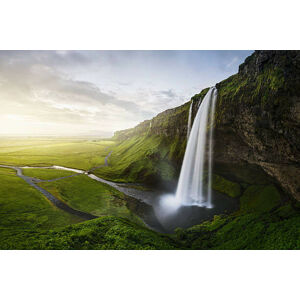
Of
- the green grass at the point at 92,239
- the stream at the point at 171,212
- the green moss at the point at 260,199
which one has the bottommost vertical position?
the stream at the point at 171,212

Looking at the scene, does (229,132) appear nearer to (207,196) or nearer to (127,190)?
(207,196)

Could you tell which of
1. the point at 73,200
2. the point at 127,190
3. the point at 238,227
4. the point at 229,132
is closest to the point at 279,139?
the point at 229,132

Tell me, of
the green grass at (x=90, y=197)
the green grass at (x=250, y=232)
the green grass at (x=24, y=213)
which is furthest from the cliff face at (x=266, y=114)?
the green grass at (x=24, y=213)

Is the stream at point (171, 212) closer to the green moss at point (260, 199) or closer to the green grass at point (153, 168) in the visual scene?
the green moss at point (260, 199)

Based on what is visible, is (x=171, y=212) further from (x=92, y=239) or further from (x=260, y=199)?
(x=92, y=239)

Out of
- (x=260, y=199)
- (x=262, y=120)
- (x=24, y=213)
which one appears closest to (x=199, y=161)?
(x=260, y=199)

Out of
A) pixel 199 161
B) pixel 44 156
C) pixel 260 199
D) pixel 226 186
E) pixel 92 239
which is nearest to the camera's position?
pixel 92 239

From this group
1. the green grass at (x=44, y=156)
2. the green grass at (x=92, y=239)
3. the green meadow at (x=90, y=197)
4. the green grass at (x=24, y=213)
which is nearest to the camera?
the green grass at (x=92, y=239)
